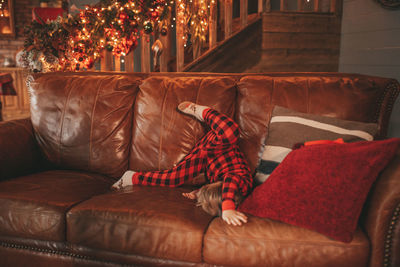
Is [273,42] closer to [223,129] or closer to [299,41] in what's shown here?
[299,41]

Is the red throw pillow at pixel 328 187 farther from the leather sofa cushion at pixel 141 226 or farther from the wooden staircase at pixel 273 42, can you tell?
the wooden staircase at pixel 273 42

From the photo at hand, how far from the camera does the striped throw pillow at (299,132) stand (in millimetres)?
1483

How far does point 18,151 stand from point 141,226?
39.5 inches

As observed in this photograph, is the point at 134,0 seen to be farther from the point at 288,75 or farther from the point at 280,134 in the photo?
the point at 280,134

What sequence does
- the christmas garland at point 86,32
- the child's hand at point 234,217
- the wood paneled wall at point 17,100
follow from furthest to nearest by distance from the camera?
1. the wood paneled wall at point 17,100
2. the christmas garland at point 86,32
3. the child's hand at point 234,217

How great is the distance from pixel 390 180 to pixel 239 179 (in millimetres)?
590

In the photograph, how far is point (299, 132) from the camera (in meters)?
1.53

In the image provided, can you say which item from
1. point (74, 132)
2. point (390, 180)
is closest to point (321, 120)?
point (390, 180)

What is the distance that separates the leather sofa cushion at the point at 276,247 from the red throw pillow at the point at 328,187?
4 centimetres

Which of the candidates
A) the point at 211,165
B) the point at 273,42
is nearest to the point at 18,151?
the point at 211,165

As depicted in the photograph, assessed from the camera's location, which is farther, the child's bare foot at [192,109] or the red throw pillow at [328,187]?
the child's bare foot at [192,109]

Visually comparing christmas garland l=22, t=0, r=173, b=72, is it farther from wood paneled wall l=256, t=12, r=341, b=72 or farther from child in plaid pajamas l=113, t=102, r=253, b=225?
wood paneled wall l=256, t=12, r=341, b=72

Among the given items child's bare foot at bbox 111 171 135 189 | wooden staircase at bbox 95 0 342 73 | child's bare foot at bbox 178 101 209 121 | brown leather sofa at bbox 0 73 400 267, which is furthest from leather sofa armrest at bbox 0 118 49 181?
wooden staircase at bbox 95 0 342 73

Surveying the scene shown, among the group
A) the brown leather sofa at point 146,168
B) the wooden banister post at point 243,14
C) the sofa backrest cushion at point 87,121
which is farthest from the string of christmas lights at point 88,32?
the wooden banister post at point 243,14
